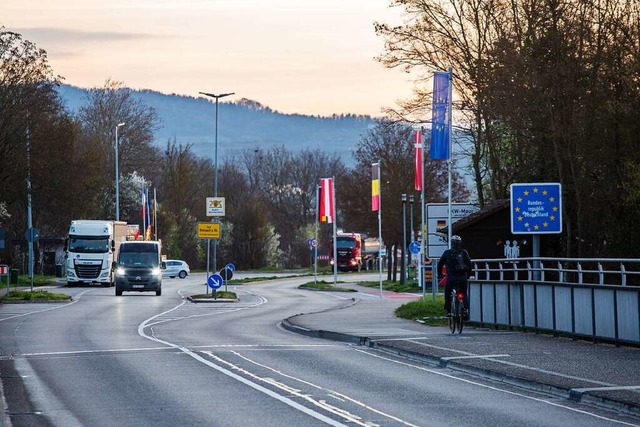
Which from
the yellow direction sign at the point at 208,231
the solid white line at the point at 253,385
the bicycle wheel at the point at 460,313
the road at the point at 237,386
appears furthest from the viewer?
the yellow direction sign at the point at 208,231

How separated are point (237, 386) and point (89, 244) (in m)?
50.6

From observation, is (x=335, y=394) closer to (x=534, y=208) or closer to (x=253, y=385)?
(x=253, y=385)

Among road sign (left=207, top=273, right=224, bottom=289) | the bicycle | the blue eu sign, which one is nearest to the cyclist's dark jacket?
the bicycle

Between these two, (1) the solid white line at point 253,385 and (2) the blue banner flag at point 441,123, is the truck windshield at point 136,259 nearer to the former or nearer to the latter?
(2) the blue banner flag at point 441,123

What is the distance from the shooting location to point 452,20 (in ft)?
154

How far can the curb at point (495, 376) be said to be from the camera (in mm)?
Answer: 14094

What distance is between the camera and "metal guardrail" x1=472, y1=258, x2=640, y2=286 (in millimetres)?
21844

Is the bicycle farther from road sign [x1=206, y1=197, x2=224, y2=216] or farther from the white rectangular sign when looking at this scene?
road sign [x1=206, y1=197, x2=224, y2=216]

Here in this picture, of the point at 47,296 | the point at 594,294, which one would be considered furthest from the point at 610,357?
the point at 47,296

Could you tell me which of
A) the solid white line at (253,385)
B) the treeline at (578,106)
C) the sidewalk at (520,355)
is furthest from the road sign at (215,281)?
the solid white line at (253,385)

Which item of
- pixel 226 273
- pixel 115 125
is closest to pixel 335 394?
pixel 226 273

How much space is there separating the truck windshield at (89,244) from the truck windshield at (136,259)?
844 cm

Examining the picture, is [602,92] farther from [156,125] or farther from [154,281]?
[156,125]

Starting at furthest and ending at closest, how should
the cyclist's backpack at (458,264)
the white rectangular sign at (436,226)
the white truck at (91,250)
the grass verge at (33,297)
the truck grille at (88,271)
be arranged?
the truck grille at (88,271) < the white truck at (91,250) < the grass verge at (33,297) < the white rectangular sign at (436,226) < the cyclist's backpack at (458,264)
